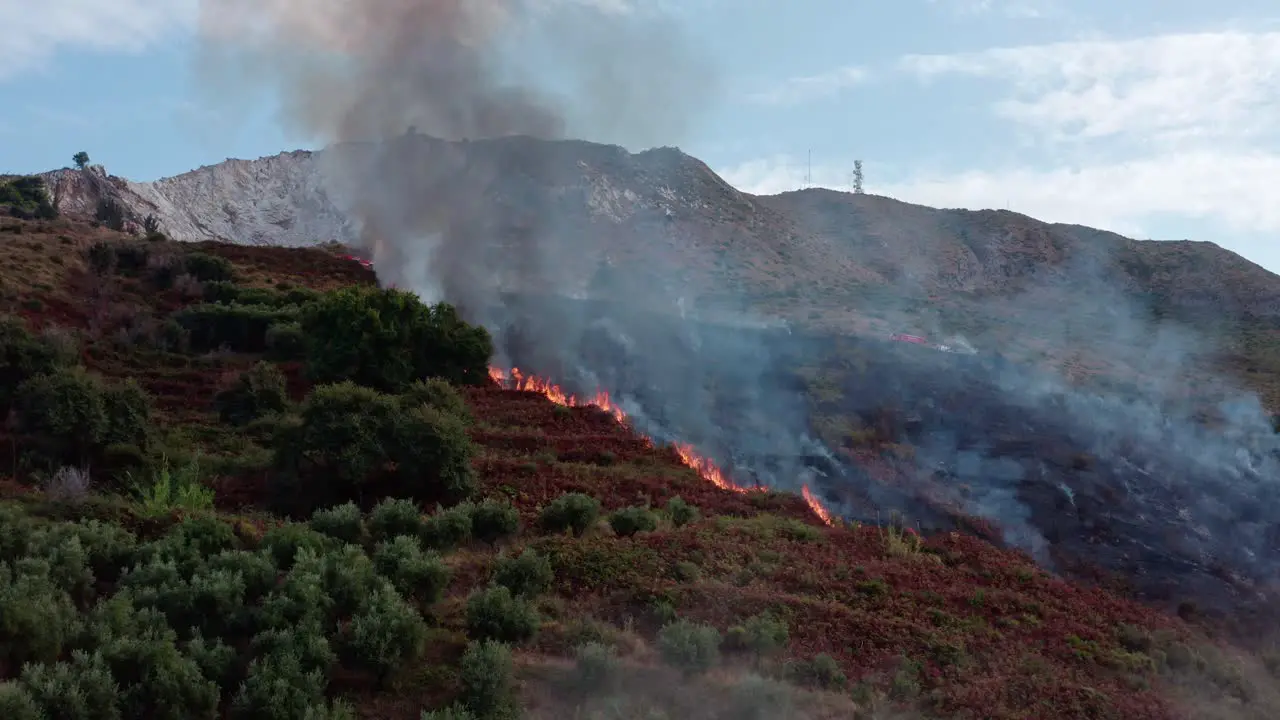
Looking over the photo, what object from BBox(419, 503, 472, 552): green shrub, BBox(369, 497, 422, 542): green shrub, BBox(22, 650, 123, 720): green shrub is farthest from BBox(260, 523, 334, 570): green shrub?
BBox(22, 650, 123, 720): green shrub

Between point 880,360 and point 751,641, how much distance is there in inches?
950

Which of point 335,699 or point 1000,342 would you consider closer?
point 335,699

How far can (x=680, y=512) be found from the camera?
20.1m

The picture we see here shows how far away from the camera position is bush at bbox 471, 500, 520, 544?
17.6 metres

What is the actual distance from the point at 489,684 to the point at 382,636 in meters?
1.39

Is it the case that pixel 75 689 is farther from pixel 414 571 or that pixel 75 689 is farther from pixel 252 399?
pixel 252 399

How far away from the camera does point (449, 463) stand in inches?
775

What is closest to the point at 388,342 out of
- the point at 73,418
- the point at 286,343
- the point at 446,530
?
the point at 286,343

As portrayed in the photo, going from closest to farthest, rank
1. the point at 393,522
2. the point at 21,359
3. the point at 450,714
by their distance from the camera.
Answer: the point at 450,714 → the point at 393,522 → the point at 21,359

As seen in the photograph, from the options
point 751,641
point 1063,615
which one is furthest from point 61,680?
point 1063,615

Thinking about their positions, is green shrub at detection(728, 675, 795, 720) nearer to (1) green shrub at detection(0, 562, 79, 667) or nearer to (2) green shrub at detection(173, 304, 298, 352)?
(1) green shrub at detection(0, 562, 79, 667)

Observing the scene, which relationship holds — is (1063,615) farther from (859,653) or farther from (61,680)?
(61,680)

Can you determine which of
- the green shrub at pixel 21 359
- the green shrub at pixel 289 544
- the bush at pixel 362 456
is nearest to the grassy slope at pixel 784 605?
the bush at pixel 362 456

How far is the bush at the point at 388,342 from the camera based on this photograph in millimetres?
29000
